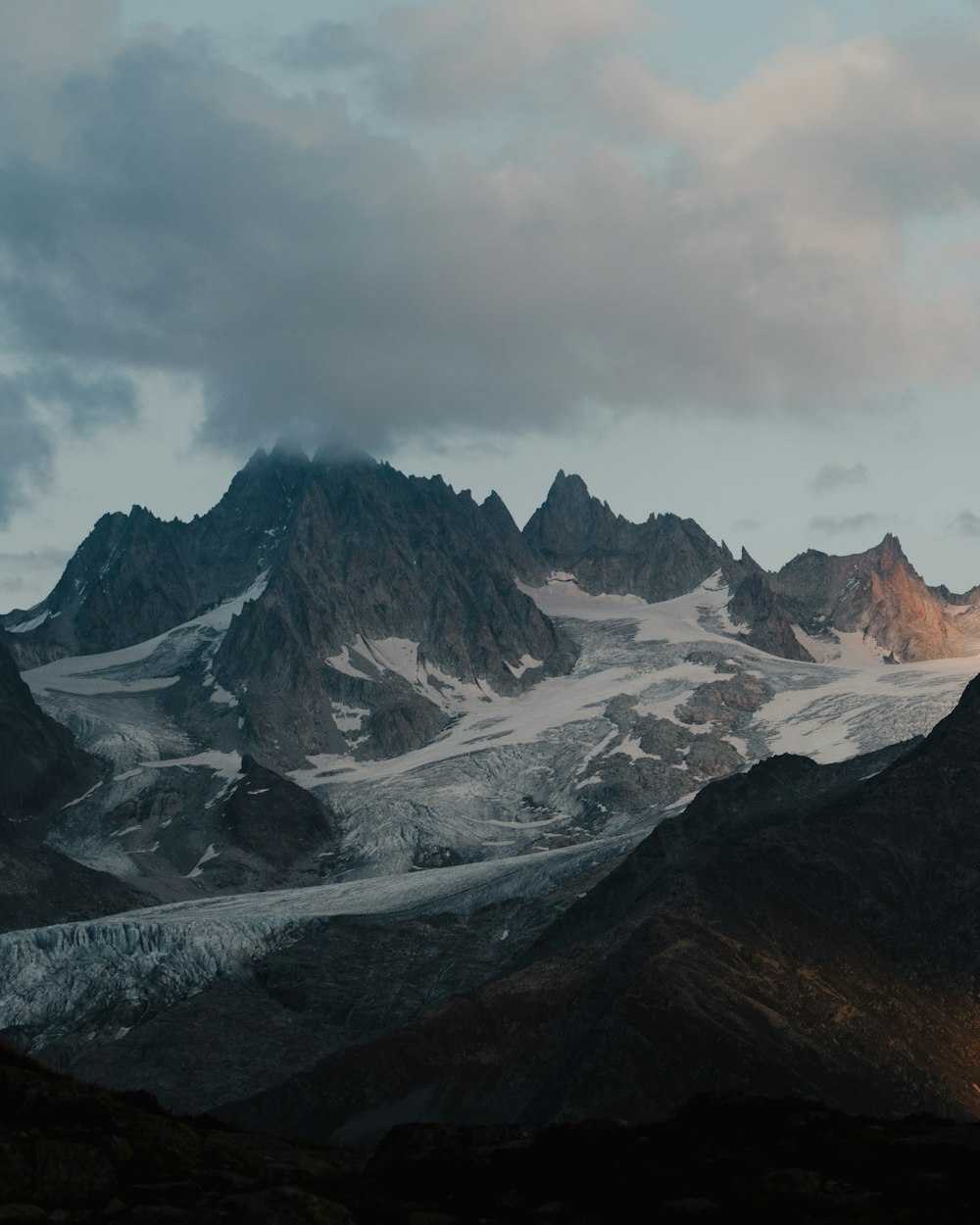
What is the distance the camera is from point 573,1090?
177 m

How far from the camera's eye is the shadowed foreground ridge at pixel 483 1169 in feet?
157

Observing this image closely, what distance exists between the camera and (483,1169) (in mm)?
56531

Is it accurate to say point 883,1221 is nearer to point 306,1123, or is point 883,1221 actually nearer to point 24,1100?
point 24,1100

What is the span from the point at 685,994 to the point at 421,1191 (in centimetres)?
14174

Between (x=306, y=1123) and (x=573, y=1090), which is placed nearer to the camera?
(x=573, y=1090)

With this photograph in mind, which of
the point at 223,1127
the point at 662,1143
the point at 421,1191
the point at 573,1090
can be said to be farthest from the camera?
the point at 573,1090

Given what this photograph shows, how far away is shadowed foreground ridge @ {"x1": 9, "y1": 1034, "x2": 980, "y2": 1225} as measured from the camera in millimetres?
47719

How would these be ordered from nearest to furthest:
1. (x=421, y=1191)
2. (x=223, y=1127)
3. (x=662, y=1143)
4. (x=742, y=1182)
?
(x=742, y=1182)
(x=421, y=1191)
(x=662, y=1143)
(x=223, y=1127)

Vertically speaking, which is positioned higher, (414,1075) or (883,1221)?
(883,1221)

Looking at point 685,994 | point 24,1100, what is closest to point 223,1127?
point 24,1100

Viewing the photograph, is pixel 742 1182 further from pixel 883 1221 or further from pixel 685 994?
pixel 685 994

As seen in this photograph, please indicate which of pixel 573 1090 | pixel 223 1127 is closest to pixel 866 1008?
pixel 573 1090

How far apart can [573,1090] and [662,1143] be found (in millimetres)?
122824

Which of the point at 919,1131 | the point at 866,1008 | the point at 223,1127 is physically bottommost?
the point at 866,1008
